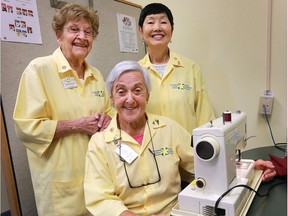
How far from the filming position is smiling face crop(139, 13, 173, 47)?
171 cm

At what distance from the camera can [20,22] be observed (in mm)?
1589

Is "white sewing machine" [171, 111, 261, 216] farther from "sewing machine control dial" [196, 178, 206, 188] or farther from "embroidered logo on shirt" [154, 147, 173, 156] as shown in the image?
"embroidered logo on shirt" [154, 147, 173, 156]

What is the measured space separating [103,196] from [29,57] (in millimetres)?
1045

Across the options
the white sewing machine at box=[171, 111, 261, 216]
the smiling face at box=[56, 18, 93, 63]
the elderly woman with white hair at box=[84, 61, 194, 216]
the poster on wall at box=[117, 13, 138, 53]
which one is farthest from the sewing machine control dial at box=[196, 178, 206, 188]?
the poster on wall at box=[117, 13, 138, 53]

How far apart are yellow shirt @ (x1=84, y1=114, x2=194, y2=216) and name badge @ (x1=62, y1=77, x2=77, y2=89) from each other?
35 centimetres

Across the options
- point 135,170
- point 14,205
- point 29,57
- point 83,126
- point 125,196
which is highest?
point 29,57

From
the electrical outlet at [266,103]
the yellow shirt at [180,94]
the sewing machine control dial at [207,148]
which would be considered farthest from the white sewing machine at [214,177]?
the electrical outlet at [266,103]

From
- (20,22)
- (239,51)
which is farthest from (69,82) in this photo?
(239,51)

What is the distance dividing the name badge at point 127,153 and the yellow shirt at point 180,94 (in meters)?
0.50

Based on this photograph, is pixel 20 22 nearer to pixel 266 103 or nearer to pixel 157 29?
pixel 157 29

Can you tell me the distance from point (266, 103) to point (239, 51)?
48 centimetres

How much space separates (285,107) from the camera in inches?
79.5

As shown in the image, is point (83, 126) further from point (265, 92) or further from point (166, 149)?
point (265, 92)

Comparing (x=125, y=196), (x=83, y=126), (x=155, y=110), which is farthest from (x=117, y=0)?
(x=125, y=196)
